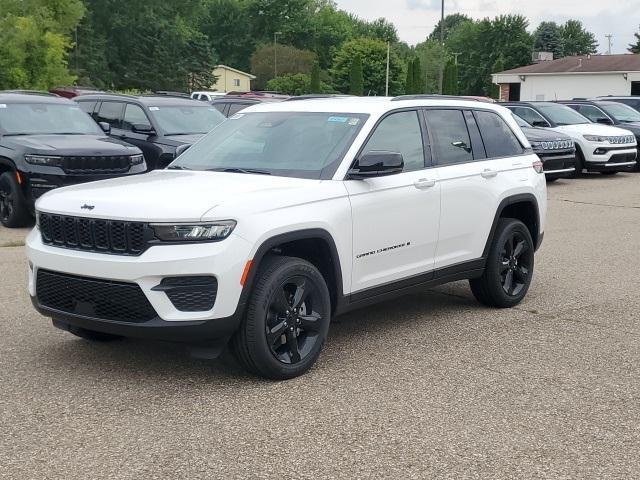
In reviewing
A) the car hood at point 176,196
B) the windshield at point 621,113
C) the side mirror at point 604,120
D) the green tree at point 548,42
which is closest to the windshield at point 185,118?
the car hood at point 176,196

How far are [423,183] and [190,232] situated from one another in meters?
2.10

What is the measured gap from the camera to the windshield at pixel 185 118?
14.8 m

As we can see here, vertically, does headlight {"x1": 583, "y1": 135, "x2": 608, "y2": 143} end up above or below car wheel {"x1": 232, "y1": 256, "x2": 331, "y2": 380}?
above

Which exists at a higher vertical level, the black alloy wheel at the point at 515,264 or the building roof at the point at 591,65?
the building roof at the point at 591,65

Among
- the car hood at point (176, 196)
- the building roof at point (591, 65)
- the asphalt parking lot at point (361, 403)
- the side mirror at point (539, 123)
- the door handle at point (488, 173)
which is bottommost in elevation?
the asphalt parking lot at point (361, 403)

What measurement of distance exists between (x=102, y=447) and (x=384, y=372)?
195 cm

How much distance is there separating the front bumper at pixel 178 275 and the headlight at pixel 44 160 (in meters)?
6.96

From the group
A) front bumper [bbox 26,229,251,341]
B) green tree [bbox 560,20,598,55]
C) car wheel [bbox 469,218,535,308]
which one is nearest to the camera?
front bumper [bbox 26,229,251,341]

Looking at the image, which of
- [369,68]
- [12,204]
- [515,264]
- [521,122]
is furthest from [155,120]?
[369,68]

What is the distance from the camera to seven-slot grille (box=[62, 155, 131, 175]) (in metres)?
11.6

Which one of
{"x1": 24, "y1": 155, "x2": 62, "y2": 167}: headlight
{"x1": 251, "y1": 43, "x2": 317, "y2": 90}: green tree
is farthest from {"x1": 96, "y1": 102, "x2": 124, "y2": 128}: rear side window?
{"x1": 251, "y1": 43, "x2": 317, "y2": 90}: green tree

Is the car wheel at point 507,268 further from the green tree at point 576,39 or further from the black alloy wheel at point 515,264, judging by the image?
the green tree at point 576,39

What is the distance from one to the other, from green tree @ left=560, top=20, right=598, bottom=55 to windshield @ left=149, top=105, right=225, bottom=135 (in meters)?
106

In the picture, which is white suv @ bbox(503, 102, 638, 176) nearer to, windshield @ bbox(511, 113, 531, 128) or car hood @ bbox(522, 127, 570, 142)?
windshield @ bbox(511, 113, 531, 128)
